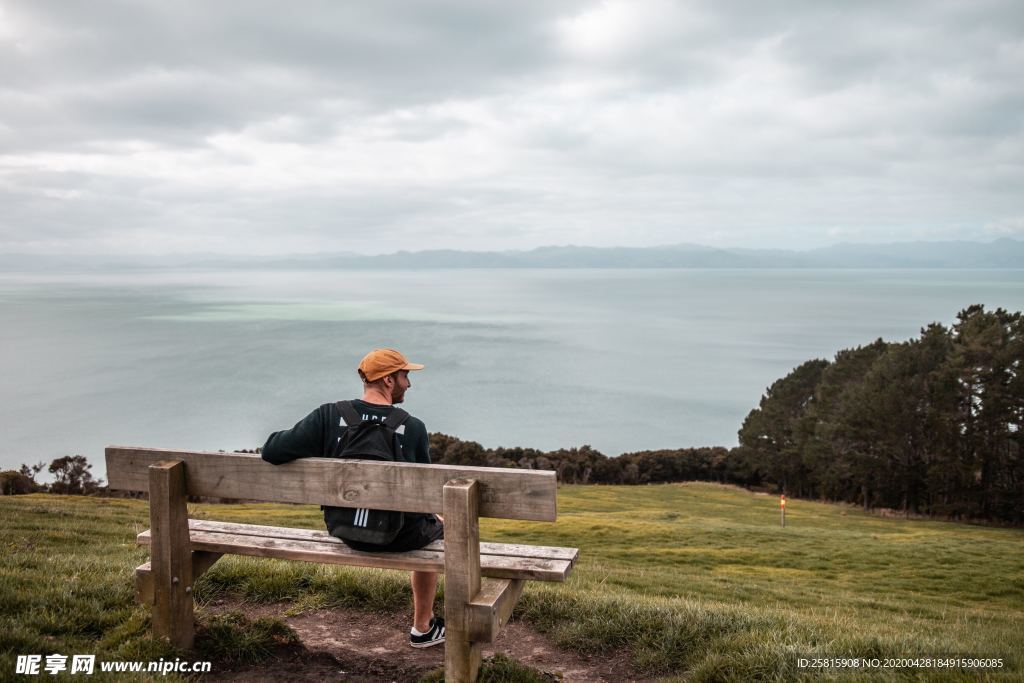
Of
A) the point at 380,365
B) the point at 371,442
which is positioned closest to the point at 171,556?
the point at 371,442

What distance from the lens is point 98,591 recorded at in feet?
17.2

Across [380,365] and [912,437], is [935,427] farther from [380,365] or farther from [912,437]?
[380,365]

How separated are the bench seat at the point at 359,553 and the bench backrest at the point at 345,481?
1.53 ft

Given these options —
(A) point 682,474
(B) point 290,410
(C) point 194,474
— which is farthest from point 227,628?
(B) point 290,410

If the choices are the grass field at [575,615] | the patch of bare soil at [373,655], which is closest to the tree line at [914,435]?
the grass field at [575,615]

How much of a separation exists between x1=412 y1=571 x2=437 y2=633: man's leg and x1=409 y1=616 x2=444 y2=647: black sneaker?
4 centimetres

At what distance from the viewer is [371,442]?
431 centimetres

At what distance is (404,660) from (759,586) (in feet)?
38.2

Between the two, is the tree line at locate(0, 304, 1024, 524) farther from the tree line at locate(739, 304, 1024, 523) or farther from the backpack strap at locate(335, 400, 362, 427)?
the backpack strap at locate(335, 400, 362, 427)

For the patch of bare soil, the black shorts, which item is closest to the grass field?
the patch of bare soil

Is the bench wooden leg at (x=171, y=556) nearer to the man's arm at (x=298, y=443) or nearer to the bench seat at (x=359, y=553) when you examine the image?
the bench seat at (x=359, y=553)

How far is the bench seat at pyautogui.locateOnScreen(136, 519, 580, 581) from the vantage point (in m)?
4.25

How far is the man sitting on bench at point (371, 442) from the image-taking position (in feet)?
13.8

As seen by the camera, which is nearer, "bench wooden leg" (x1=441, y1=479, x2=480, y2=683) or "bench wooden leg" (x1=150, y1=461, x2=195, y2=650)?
"bench wooden leg" (x1=441, y1=479, x2=480, y2=683)
